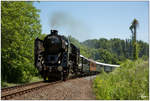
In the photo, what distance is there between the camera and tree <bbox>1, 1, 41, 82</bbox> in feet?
47.9

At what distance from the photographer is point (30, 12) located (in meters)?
17.5

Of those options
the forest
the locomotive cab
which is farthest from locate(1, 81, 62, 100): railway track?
the forest

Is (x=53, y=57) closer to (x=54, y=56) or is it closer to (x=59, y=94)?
(x=54, y=56)

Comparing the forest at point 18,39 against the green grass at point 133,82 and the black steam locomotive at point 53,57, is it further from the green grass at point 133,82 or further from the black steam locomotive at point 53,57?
the green grass at point 133,82

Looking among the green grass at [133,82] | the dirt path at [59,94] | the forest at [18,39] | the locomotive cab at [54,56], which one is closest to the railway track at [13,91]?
the dirt path at [59,94]

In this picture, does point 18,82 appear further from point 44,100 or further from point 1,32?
point 44,100

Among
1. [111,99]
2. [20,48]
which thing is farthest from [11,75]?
[111,99]

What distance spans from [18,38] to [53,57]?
3126mm

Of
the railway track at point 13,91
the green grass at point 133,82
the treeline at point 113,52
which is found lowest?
the railway track at point 13,91

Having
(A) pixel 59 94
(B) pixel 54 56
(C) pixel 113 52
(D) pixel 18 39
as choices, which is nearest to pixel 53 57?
(B) pixel 54 56

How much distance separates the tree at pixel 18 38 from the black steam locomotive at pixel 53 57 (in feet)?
4.53

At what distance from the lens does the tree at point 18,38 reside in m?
14.6

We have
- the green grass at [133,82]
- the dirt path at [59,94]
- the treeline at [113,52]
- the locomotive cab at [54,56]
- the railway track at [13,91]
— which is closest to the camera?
the green grass at [133,82]

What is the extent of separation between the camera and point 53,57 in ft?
49.2
